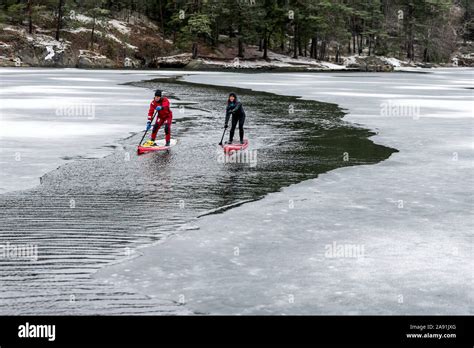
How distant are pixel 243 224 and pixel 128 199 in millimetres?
2600

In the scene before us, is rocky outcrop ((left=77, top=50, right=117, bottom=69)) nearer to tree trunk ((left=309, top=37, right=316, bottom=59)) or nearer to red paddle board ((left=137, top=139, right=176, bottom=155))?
tree trunk ((left=309, top=37, right=316, bottom=59))

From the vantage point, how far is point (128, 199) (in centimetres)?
1118

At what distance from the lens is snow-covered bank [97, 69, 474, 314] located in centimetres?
649

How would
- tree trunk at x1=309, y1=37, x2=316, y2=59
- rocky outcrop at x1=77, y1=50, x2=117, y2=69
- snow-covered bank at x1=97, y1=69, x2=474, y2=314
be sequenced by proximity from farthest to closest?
tree trunk at x1=309, y1=37, x2=316, y2=59 < rocky outcrop at x1=77, y1=50, x2=117, y2=69 < snow-covered bank at x1=97, y1=69, x2=474, y2=314

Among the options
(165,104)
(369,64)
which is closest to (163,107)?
(165,104)

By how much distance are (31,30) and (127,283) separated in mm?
78983

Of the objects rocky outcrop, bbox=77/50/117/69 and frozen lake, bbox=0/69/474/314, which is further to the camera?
rocky outcrop, bbox=77/50/117/69

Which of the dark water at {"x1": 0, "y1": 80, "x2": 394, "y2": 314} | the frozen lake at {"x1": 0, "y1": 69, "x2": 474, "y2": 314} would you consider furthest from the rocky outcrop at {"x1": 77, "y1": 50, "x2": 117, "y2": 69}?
the frozen lake at {"x1": 0, "y1": 69, "x2": 474, "y2": 314}

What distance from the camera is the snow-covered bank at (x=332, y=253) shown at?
Answer: 21.3ft

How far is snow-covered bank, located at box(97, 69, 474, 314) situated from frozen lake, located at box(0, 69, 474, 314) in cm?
3

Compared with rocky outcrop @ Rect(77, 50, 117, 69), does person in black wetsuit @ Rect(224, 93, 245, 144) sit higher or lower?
lower

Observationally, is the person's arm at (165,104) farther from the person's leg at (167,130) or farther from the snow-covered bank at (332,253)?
the snow-covered bank at (332,253)
